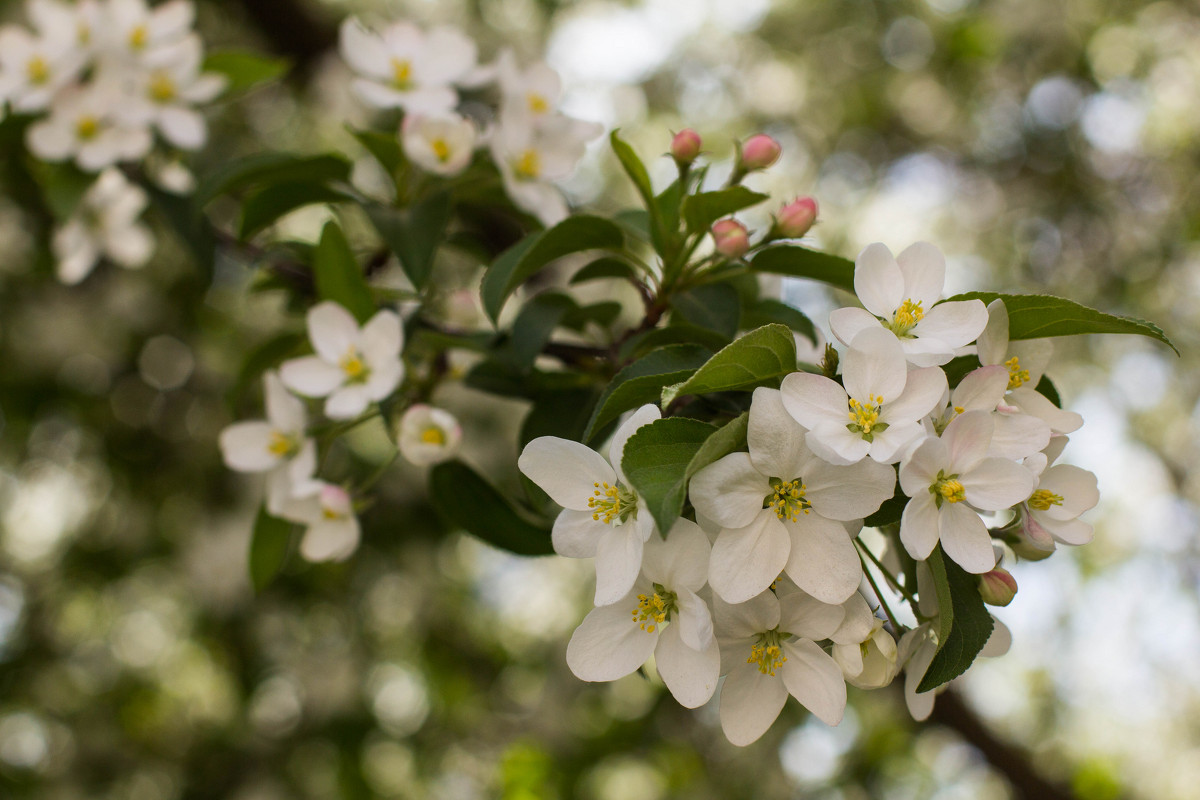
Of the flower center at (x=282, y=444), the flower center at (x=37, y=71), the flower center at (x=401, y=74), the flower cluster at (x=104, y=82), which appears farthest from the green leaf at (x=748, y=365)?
the flower center at (x=37, y=71)

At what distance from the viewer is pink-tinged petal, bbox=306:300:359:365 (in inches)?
37.8

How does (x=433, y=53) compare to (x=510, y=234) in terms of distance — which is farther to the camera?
(x=510, y=234)

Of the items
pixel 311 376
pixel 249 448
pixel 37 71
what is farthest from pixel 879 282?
pixel 37 71

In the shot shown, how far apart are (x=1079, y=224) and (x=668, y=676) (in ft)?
11.2

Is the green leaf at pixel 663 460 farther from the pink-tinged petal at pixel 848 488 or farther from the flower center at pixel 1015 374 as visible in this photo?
the flower center at pixel 1015 374

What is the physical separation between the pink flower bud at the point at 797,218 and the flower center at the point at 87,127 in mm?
1048

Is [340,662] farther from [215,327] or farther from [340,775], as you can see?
[215,327]

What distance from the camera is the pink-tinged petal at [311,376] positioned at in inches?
38.0

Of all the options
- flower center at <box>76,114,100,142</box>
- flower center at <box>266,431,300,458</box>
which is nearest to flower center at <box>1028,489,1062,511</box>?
flower center at <box>266,431,300,458</box>

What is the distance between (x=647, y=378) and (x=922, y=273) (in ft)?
0.85

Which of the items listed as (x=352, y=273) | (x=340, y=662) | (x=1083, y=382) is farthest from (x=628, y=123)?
(x=352, y=273)

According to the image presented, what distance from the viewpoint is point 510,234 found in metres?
2.07

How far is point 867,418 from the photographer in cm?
60

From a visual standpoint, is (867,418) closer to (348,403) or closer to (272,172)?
(348,403)
